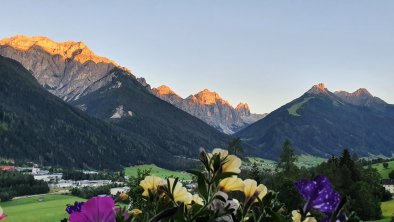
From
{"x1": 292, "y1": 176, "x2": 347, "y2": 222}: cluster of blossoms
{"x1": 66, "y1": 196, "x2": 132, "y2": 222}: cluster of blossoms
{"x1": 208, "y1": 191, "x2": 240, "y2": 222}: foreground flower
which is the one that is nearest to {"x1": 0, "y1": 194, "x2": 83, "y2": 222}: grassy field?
{"x1": 208, "y1": 191, "x2": 240, "y2": 222}: foreground flower

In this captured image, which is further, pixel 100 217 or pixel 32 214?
pixel 32 214

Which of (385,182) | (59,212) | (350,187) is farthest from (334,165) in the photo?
(59,212)

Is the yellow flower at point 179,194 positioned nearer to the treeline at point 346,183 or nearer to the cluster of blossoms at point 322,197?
the cluster of blossoms at point 322,197

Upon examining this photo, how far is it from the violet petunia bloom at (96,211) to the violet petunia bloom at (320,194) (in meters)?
0.90

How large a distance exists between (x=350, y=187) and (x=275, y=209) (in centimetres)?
8970

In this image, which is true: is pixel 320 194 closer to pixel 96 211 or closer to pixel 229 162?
pixel 229 162

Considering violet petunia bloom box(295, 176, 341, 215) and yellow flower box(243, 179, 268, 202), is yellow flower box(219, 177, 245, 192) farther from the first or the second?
violet petunia bloom box(295, 176, 341, 215)

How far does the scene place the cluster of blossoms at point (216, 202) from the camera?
1.99 metres

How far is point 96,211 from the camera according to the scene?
1.57 metres

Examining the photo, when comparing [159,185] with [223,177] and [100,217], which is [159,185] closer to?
[223,177]

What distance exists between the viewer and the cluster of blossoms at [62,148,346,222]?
199cm

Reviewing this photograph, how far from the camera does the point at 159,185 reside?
271cm

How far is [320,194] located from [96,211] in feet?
3.32

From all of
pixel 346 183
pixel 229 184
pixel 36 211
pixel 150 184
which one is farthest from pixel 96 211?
pixel 36 211
